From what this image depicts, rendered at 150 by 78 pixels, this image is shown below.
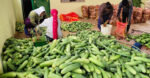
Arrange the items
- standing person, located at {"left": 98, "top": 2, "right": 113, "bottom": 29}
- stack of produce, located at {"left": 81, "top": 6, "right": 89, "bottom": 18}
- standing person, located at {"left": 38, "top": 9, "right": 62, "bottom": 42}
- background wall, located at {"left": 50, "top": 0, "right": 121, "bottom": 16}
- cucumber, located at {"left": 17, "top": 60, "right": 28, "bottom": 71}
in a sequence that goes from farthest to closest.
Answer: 1. stack of produce, located at {"left": 81, "top": 6, "right": 89, "bottom": 18}
2. background wall, located at {"left": 50, "top": 0, "right": 121, "bottom": 16}
3. standing person, located at {"left": 98, "top": 2, "right": 113, "bottom": 29}
4. standing person, located at {"left": 38, "top": 9, "right": 62, "bottom": 42}
5. cucumber, located at {"left": 17, "top": 60, "right": 28, "bottom": 71}

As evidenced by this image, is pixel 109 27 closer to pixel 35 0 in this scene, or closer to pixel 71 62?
pixel 71 62

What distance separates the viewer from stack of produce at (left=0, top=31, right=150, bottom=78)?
1825 millimetres

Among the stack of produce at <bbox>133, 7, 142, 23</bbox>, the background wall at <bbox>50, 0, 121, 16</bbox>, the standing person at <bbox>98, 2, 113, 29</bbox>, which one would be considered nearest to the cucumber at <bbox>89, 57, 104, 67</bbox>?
the standing person at <bbox>98, 2, 113, 29</bbox>

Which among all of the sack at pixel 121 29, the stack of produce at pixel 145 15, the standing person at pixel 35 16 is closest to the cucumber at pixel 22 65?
the standing person at pixel 35 16

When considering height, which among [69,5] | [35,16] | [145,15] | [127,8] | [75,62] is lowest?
[75,62]

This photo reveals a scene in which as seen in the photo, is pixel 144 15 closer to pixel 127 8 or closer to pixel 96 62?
pixel 127 8

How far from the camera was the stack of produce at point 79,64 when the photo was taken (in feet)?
5.99

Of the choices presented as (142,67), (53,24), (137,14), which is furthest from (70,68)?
(137,14)

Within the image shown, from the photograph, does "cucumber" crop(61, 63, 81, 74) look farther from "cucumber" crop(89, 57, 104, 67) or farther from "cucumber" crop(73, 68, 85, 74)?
"cucumber" crop(89, 57, 104, 67)

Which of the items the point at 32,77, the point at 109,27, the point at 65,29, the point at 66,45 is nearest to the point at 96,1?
the point at 65,29

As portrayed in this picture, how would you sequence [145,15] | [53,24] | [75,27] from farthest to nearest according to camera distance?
[145,15] < [75,27] < [53,24]

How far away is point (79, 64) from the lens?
188 cm

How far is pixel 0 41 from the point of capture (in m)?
2.74

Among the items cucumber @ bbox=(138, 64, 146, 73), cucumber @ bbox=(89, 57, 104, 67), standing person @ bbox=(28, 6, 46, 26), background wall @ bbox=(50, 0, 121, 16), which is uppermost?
background wall @ bbox=(50, 0, 121, 16)
